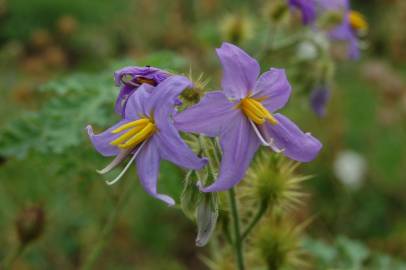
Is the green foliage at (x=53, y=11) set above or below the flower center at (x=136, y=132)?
below

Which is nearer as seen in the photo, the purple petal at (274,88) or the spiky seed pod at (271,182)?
the purple petal at (274,88)

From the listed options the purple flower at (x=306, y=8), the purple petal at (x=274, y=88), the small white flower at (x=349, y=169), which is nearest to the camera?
the purple petal at (x=274, y=88)

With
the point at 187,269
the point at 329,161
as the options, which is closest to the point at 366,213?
the point at 329,161

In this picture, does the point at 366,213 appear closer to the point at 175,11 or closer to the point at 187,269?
the point at 187,269

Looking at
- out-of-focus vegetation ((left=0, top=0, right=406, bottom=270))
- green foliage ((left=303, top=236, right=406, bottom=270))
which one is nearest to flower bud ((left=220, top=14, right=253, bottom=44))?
out-of-focus vegetation ((left=0, top=0, right=406, bottom=270))

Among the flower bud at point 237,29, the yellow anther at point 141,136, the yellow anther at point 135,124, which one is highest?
the yellow anther at point 135,124

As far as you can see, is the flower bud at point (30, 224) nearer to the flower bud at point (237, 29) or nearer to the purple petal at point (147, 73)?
the purple petal at point (147, 73)

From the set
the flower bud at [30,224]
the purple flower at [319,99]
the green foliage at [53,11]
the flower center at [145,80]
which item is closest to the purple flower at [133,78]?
the flower center at [145,80]

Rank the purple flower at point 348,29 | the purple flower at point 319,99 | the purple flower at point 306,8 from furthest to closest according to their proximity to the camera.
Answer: the purple flower at point 348,29 → the purple flower at point 319,99 → the purple flower at point 306,8
